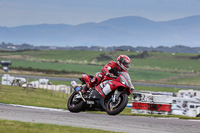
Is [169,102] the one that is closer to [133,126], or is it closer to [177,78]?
[133,126]

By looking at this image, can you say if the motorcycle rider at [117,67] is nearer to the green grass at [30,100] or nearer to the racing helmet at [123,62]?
the racing helmet at [123,62]

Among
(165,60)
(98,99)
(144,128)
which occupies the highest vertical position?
(165,60)

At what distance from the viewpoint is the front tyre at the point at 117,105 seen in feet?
40.6

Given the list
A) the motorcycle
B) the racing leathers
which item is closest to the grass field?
the racing leathers

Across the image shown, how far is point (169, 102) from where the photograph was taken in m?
23.3

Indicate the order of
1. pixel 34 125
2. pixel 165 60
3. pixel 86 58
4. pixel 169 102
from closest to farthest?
1. pixel 34 125
2. pixel 169 102
3. pixel 165 60
4. pixel 86 58

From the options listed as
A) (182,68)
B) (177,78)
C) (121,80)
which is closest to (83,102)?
(121,80)

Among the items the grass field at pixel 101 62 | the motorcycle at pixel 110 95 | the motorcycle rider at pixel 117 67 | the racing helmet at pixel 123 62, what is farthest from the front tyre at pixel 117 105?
the grass field at pixel 101 62

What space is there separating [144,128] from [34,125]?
12.3 feet

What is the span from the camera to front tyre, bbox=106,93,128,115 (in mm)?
12383

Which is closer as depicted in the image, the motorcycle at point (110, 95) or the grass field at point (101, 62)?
the motorcycle at point (110, 95)

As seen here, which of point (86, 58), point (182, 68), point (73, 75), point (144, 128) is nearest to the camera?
point (144, 128)

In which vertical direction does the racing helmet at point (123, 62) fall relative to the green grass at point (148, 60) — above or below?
below

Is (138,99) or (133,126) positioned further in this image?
(138,99)
